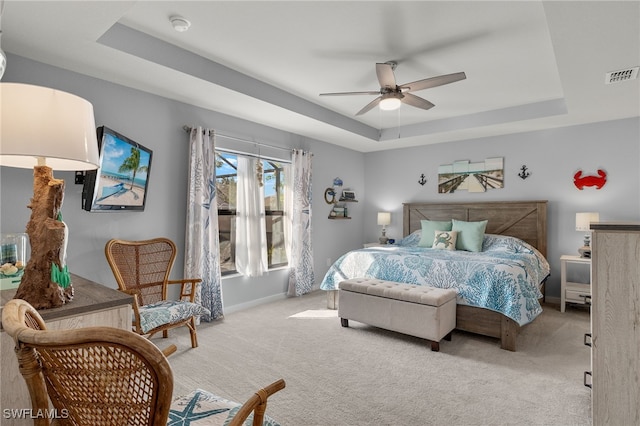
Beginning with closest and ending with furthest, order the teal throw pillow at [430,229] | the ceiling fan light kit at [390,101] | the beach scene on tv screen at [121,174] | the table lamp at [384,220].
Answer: the beach scene on tv screen at [121,174]
the ceiling fan light kit at [390,101]
the teal throw pillow at [430,229]
the table lamp at [384,220]

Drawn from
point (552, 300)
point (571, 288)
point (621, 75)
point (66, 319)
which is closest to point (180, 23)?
point (66, 319)

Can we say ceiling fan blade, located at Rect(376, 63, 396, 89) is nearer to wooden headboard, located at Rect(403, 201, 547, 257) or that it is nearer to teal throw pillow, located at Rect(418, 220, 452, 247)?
teal throw pillow, located at Rect(418, 220, 452, 247)

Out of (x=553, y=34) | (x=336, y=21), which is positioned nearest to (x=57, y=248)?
(x=336, y=21)

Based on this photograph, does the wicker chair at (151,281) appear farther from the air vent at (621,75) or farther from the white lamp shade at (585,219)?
the white lamp shade at (585,219)

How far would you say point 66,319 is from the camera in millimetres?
1308

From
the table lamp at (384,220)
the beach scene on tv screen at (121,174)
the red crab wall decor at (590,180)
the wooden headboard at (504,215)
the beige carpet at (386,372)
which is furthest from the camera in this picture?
the table lamp at (384,220)

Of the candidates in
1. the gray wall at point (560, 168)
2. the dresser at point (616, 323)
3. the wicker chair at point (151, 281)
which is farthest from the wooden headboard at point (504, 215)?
the wicker chair at point (151, 281)

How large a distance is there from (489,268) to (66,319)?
327 cm

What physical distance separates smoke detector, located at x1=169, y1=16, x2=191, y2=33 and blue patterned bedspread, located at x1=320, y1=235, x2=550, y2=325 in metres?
2.91

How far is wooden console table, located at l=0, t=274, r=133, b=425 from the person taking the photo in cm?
121

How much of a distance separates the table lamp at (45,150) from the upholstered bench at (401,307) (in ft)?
8.62

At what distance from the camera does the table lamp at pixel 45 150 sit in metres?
1.25

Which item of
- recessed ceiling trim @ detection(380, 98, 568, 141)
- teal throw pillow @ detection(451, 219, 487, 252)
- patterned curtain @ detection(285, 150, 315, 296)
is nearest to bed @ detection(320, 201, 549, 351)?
teal throw pillow @ detection(451, 219, 487, 252)

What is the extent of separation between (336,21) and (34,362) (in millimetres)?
2573
